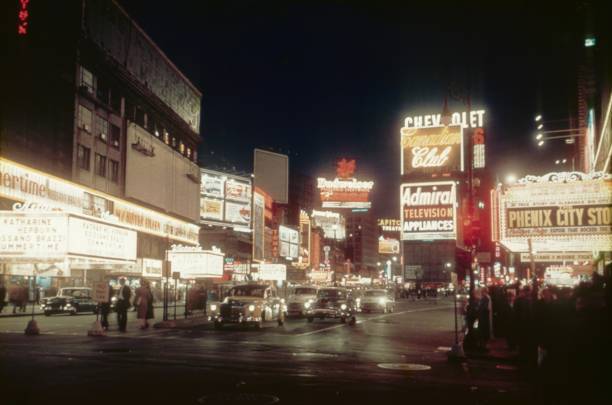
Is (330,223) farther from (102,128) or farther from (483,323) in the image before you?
(483,323)

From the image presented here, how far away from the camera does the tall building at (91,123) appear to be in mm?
41031

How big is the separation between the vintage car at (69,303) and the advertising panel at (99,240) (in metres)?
10.8

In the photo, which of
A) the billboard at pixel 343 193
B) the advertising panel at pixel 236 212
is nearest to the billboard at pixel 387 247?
the billboard at pixel 343 193

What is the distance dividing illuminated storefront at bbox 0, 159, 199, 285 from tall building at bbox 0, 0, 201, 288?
0.45 ft

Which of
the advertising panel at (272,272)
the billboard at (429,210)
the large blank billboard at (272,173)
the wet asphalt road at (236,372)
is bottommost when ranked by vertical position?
the wet asphalt road at (236,372)

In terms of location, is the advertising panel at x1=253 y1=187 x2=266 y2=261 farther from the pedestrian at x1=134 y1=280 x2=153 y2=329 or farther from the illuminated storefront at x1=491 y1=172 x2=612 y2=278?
the illuminated storefront at x1=491 y1=172 x2=612 y2=278

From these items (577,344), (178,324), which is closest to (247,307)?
(178,324)

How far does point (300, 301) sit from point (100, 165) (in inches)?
937

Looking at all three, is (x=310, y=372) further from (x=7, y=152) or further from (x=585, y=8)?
(x=7, y=152)

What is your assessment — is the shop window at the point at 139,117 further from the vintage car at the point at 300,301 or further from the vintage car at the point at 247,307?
the vintage car at the point at 247,307

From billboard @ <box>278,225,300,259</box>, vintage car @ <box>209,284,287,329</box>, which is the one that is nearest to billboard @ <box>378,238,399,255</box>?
billboard @ <box>278,225,300,259</box>

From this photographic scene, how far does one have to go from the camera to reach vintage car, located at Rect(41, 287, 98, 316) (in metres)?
39.2

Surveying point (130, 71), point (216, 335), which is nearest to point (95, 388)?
point (216, 335)

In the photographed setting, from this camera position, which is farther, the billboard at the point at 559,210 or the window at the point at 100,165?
the window at the point at 100,165
